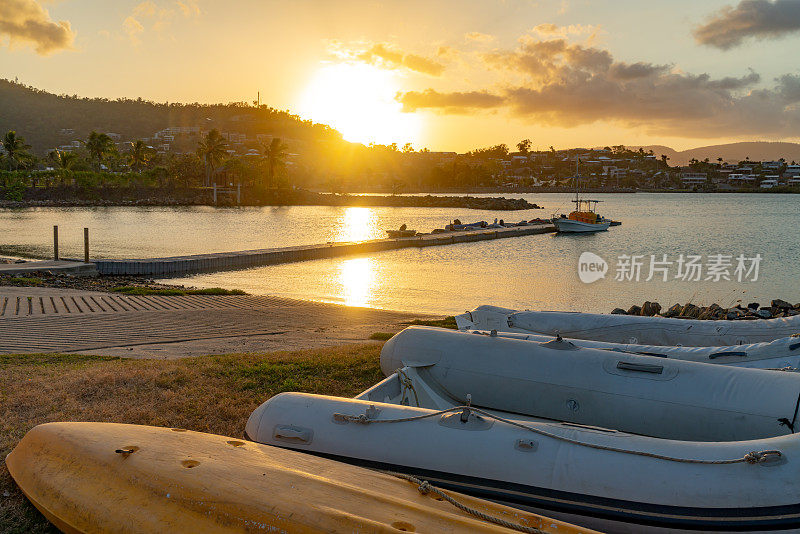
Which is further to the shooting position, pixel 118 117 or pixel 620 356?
pixel 118 117

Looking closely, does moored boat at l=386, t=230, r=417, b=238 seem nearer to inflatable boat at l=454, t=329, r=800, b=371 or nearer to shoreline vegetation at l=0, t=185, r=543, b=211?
inflatable boat at l=454, t=329, r=800, b=371

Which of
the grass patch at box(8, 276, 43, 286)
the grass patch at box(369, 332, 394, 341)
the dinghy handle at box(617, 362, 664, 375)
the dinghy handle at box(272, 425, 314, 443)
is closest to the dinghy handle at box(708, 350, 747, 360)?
the dinghy handle at box(617, 362, 664, 375)

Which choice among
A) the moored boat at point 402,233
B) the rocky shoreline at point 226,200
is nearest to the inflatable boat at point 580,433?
the moored boat at point 402,233

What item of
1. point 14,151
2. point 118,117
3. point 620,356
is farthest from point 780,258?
point 118,117

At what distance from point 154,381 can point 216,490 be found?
3.07 m

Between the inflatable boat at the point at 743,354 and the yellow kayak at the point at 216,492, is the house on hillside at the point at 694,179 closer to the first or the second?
the inflatable boat at the point at 743,354

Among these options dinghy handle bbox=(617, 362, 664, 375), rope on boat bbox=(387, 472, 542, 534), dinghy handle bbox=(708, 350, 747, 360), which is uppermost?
dinghy handle bbox=(617, 362, 664, 375)

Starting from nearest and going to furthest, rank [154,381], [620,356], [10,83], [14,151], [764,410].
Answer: [764,410] < [620,356] < [154,381] < [14,151] < [10,83]

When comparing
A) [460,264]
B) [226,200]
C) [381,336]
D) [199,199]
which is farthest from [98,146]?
[381,336]

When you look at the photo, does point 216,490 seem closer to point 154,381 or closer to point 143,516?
point 143,516

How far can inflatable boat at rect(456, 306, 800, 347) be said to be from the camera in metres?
7.32

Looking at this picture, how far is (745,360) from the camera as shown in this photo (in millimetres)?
5750

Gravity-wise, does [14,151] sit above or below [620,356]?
above

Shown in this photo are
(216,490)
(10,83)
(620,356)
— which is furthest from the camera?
(10,83)
